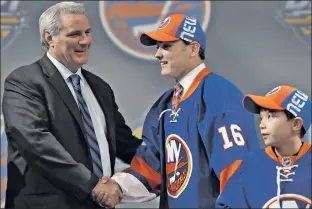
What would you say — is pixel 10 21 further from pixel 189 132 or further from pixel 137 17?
pixel 189 132

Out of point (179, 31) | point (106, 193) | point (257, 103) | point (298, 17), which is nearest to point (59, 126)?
point (106, 193)

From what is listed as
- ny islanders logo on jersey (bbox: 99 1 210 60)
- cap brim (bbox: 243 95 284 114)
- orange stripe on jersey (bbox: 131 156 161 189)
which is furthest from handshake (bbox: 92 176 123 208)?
ny islanders logo on jersey (bbox: 99 1 210 60)

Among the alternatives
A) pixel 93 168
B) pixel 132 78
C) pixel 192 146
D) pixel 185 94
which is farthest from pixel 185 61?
pixel 132 78

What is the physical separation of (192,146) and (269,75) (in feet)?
3.78

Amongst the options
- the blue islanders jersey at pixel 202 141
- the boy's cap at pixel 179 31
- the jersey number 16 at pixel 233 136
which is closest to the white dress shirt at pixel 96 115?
the blue islanders jersey at pixel 202 141

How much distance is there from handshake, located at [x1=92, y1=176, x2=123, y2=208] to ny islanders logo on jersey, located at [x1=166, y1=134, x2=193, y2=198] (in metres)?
0.21

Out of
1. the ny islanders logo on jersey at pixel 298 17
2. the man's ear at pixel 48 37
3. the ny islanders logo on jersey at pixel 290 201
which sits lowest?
the ny islanders logo on jersey at pixel 290 201

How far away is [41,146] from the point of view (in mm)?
3154

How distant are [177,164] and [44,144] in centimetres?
47

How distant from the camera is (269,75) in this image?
161 inches

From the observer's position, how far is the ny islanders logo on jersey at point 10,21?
13.4 ft

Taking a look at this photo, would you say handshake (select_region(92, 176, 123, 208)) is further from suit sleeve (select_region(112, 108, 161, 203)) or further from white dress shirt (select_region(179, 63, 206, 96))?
white dress shirt (select_region(179, 63, 206, 96))

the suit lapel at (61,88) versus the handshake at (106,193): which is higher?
the suit lapel at (61,88)

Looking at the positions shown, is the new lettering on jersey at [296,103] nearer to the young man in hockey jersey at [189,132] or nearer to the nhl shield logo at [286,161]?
the nhl shield logo at [286,161]
